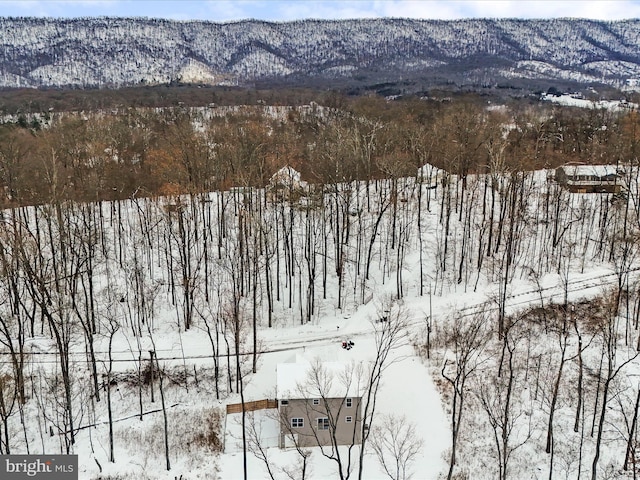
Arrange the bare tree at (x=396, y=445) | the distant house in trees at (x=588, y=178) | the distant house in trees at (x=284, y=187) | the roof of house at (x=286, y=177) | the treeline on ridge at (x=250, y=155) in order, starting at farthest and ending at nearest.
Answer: the distant house in trees at (x=588, y=178)
the roof of house at (x=286, y=177)
the distant house in trees at (x=284, y=187)
the treeline on ridge at (x=250, y=155)
the bare tree at (x=396, y=445)

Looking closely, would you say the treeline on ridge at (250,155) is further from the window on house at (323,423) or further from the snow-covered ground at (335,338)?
the window on house at (323,423)

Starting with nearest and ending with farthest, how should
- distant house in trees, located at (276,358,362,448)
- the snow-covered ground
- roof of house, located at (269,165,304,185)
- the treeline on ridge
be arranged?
distant house in trees, located at (276,358,362,448) < the snow-covered ground < the treeline on ridge < roof of house, located at (269,165,304,185)

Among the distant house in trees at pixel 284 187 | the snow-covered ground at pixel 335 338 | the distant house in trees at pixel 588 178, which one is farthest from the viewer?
the distant house in trees at pixel 588 178

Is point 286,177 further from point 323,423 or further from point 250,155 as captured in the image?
point 323,423

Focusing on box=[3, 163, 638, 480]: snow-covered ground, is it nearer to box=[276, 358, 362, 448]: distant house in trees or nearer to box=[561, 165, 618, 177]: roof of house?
box=[276, 358, 362, 448]: distant house in trees

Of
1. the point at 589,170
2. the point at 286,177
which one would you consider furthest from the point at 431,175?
the point at 589,170

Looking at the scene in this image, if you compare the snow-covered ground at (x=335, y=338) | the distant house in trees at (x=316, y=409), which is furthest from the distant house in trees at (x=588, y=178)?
the distant house in trees at (x=316, y=409)

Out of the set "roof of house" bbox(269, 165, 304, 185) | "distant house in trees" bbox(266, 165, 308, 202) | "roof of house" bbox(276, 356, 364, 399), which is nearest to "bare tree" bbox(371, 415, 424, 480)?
"roof of house" bbox(276, 356, 364, 399)

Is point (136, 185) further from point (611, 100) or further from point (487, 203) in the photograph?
point (611, 100)
